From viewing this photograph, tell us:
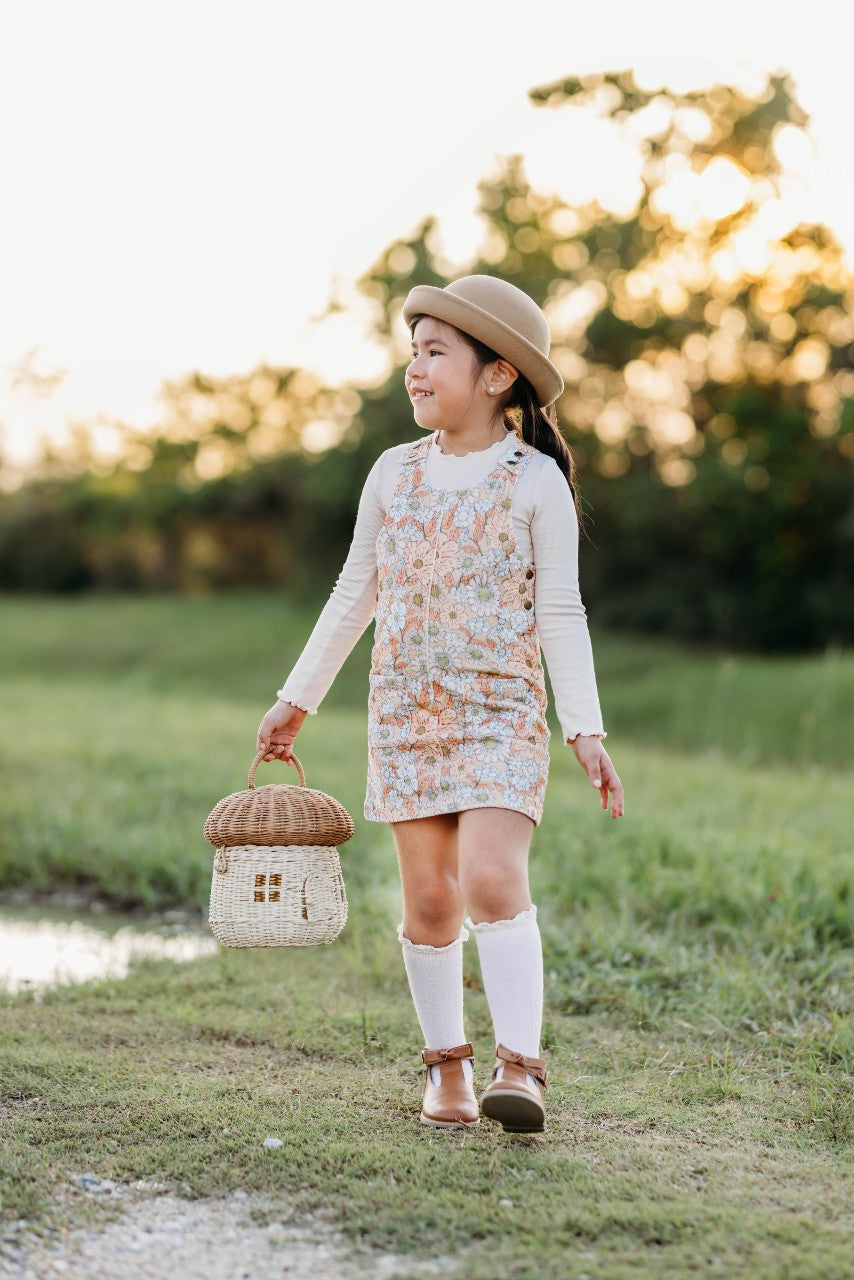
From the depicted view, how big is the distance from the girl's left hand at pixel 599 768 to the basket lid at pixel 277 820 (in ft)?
1.86

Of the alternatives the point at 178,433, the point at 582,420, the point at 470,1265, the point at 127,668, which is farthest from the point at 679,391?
the point at 470,1265

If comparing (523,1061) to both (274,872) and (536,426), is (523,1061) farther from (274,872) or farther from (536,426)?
(536,426)

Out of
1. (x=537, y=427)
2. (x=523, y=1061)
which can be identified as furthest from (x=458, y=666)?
(x=523, y=1061)

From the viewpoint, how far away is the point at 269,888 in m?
3.15

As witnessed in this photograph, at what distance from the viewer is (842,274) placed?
18.7 meters

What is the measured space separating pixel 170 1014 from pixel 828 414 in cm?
1675

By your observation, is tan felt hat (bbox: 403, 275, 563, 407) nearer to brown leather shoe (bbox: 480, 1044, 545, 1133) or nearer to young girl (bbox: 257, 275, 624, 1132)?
young girl (bbox: 257, 275, 624, 1132)

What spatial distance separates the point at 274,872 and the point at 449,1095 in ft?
1.98

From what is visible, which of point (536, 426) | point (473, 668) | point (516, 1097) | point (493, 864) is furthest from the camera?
point (536, 426)

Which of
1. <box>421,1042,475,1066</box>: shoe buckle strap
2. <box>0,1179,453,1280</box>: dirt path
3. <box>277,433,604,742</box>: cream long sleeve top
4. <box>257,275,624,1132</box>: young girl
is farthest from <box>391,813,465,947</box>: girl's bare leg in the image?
<box>0,1179,453,1280</box>: dirt path

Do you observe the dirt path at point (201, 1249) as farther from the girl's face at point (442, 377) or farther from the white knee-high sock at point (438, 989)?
the girl's face at point (442, 377)

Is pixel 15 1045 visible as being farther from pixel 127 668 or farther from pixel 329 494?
pixel 329 494

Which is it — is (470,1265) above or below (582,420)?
below

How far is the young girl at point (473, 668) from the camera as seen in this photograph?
2896 millimetres
